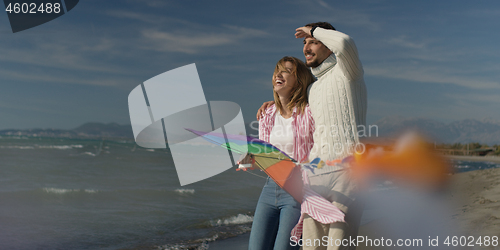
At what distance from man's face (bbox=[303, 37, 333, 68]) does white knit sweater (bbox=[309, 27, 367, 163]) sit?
0.11 meters

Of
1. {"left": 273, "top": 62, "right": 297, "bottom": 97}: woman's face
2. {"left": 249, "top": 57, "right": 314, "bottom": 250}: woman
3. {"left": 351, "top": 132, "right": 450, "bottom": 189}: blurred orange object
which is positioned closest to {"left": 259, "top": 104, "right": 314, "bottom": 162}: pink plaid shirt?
{"left": 249, "top": 57, "right": 314, "bottom": 250}: woman

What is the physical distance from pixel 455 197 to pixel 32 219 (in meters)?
10.6

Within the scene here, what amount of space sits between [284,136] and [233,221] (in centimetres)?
690

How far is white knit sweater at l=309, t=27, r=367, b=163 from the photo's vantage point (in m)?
1.76

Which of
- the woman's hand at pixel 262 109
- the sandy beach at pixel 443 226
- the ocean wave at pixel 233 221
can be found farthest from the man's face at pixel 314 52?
the ocean wave at pixel 233 221

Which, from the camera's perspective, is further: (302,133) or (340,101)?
(302,133)

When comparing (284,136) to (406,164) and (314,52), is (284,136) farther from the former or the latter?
(406,164)

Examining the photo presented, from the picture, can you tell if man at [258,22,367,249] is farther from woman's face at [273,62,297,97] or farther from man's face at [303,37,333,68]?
woman's face at [273,62,297,97]

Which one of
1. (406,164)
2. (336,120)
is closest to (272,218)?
(336,120)

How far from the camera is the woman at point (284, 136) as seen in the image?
87.0 inches

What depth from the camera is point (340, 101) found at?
6.03ft

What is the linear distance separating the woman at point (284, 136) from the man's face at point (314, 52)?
0.62 ft

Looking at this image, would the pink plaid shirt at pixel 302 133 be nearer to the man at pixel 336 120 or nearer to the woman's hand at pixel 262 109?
the man at pixel 336 120

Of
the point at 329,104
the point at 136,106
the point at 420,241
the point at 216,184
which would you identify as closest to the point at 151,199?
the point at 216,184
